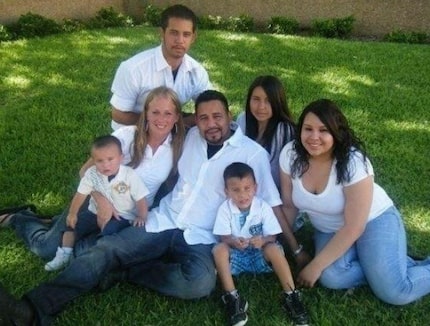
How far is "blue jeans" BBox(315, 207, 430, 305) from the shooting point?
316 cm

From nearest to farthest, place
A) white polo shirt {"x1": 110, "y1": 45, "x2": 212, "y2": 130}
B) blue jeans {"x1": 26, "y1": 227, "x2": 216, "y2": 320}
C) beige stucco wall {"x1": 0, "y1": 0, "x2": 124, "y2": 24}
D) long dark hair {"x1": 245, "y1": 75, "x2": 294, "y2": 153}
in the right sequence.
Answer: blue jeans {"x1": 26, "y1": 227, "x2": 216, "y2": 320} < long dark hair {"x1": 245, "y1": 75, "x2": 294, "y2": 153} < white polo shirt {"x1": 110, "y1": 45, "x2": 212, "y2": 130} < beige stucco wall {"x1": 0, "y1": 0, "x2": 124, "y2": 24}

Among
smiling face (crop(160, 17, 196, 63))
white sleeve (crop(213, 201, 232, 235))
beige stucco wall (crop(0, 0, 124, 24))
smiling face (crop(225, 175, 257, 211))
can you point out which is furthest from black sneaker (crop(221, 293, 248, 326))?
beige stucco wall (crop(0, 0, 124, 24))

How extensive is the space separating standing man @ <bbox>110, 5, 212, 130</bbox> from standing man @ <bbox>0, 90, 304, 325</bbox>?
2.02 feet

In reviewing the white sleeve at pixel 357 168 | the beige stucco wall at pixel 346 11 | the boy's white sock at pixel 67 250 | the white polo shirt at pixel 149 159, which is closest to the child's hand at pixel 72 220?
the boy's white sock at pixel 67 250

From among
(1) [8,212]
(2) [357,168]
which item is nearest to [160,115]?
(2) [357,168]

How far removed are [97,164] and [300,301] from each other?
1533 millimetres

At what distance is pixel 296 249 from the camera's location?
11.6 ft

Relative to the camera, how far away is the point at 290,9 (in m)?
11.9

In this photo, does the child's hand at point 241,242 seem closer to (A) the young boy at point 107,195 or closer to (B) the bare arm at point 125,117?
(A) the young boy at point 107,195

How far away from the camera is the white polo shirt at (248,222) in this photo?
3268 millimetres

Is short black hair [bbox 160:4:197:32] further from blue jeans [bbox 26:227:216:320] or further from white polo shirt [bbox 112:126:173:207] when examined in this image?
blue jeans [bbox 26:227:216:320]

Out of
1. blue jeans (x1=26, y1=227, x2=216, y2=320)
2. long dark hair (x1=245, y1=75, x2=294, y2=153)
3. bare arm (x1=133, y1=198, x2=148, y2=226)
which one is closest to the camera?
blue jeans (x1=26, y1=227, x2=216, y2=320)

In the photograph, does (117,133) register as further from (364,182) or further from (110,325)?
(364,182)

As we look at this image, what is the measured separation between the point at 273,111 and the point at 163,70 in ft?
3.03
